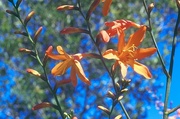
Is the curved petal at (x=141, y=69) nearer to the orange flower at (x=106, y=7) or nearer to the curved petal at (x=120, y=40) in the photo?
the curved petal at (x=120, y=40)

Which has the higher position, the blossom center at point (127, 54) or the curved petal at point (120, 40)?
the curved petal at point (120, 40)

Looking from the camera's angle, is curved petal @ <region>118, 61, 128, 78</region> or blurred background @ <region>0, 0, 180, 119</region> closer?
curved petal @ <region>118, 61, 128, 78</region>

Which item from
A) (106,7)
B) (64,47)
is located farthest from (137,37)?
(64,47)

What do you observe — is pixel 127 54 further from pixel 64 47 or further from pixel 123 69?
pixel 64 47

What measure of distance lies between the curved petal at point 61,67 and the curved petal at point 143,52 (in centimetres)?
24

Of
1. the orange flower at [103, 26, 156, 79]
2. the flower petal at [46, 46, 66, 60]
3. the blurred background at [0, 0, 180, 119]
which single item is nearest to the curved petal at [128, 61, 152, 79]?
the orange flower at [103, 26, 156, 79]

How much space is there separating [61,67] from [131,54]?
25 cm

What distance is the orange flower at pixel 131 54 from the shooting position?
5.03ft

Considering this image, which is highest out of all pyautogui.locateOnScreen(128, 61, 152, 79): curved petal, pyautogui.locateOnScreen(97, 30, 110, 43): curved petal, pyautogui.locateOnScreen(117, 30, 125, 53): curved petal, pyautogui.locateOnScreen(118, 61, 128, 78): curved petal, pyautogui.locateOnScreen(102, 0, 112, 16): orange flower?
pyautogui.locateOnScreen(102, 0, 112, 16): orange flower

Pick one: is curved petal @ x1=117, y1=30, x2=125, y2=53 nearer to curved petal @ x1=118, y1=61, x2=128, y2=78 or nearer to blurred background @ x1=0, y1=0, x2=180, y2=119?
curved petal @ x1=118, y1=61, x2=128, y2=78

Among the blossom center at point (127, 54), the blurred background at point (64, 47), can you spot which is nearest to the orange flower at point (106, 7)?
the blossom center at point (127, 54)

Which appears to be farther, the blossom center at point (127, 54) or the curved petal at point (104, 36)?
the blossom center at point (127, 54)

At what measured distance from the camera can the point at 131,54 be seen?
1.64 meters

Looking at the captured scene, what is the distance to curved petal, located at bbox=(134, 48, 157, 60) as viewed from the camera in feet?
4.97
